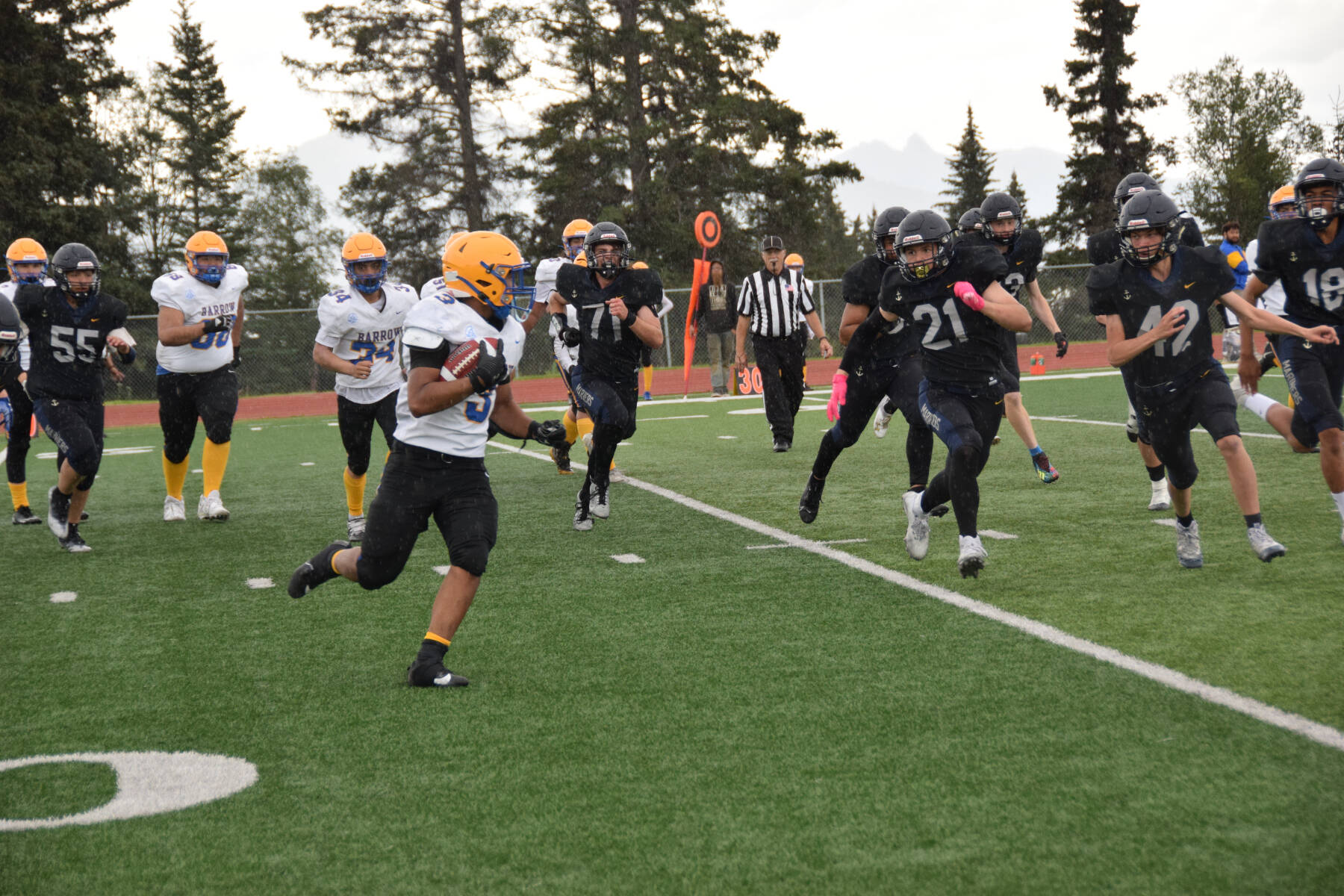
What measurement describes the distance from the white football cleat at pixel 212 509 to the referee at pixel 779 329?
16.9 feet

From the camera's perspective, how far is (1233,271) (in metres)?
6.14

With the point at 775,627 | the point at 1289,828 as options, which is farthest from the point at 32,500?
the point at 1289,828

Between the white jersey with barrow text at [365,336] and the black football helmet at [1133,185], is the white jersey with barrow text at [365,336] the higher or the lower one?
the lower one

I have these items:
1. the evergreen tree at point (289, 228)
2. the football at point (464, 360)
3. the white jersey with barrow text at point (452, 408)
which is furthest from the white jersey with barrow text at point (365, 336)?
the evergreen tree at point (289, 228)

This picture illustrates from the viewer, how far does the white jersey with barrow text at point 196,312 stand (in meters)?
8.50

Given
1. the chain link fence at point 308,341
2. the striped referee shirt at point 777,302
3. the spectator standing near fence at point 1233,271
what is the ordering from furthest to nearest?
the chain link fence at point 308,341
the striped referee shirt at point 777,302
the spectator standing near fence at point 1233,271

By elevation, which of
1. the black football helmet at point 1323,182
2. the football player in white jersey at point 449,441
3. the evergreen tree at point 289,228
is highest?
the evergreen tree at point 289,228

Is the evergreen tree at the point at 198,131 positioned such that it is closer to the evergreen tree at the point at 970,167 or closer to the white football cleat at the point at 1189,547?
the evergreen tree at the point at 970,167

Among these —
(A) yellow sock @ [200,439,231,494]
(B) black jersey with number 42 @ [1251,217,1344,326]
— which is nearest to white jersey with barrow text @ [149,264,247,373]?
(A) yellow sock @ [200,439,231,494]

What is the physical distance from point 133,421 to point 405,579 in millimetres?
18837

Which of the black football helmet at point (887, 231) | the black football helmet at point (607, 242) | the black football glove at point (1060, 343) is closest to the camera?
the black football helmet at point (887, 231)

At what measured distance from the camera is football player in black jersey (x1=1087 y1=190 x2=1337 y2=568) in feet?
18.3

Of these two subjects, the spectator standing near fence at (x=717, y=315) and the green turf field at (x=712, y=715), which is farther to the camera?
the spectator standing near fence at (x=717, y=315)

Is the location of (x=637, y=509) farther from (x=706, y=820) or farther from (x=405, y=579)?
(x=706, y=820)
